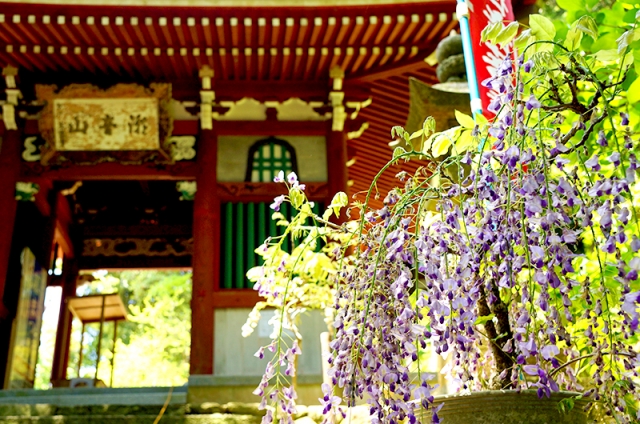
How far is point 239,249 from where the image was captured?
23.6ft

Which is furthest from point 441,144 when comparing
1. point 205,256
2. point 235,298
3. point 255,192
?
point 255,192

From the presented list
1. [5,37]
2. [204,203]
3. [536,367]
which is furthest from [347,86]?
[536,367]

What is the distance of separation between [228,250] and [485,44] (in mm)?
4741

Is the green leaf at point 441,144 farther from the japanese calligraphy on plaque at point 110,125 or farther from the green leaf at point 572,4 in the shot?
the japanese calligraphy on plaque at point 110,125

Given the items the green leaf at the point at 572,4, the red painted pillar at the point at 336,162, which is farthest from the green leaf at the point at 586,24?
the red painted pillar at the point at 336,162

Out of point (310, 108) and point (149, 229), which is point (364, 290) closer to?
point (310, 108)

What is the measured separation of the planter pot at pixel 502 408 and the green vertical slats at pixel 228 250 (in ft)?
17.5

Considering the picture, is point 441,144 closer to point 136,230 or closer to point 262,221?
point 262,221

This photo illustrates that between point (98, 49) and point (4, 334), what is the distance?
11.8ft

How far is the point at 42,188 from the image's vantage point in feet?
27.8

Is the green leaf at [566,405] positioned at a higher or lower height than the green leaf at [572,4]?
lower

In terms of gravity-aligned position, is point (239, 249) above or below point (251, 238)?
below

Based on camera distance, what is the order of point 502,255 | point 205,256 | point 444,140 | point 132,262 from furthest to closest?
point 132,262 < point 205,256 < point 444,140 < point 502,255

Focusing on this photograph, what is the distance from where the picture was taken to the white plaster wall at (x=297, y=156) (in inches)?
297
